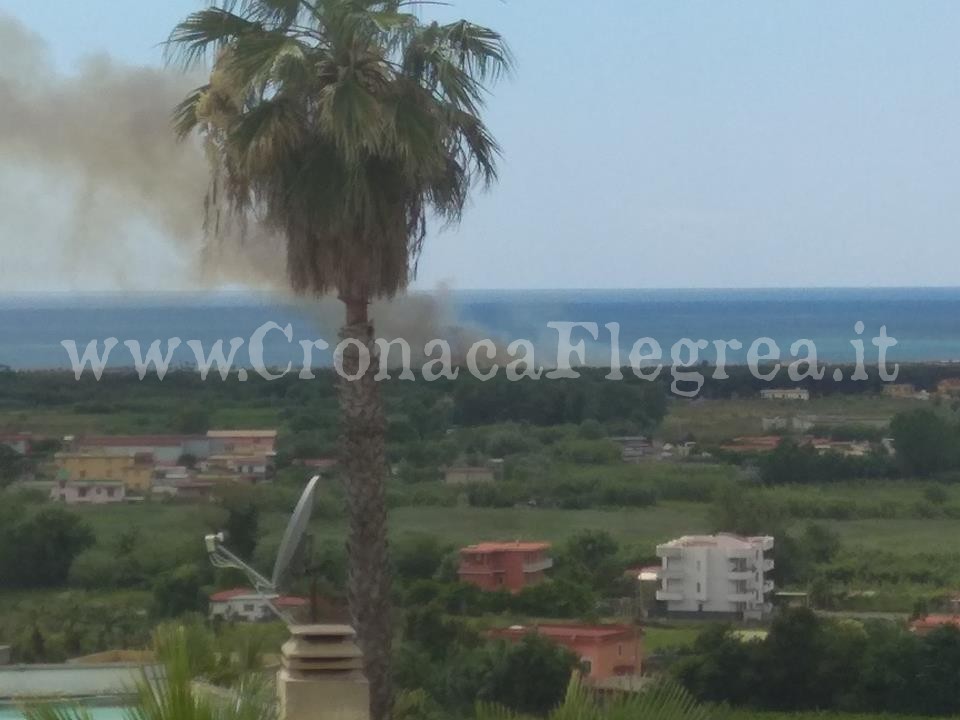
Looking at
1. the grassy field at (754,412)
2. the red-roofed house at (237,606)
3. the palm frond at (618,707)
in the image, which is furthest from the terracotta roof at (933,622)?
the palm frond at (618,707)

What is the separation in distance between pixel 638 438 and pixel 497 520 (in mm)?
2508

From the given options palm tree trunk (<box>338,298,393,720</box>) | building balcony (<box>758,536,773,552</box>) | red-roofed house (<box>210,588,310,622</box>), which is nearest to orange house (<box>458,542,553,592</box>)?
building balcony (<box>758,536,773,552</box>)

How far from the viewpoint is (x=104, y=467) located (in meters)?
Result: 17.2

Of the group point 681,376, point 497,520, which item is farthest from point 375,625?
point 681,376

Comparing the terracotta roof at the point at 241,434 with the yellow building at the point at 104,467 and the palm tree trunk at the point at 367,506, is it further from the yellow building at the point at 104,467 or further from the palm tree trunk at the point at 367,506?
→ the palm tree trunk at the point at 367,506

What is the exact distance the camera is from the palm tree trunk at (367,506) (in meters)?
9.30

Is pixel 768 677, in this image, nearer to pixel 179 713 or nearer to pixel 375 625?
pixel 375 625

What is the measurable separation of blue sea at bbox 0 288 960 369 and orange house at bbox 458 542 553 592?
2.46 meters

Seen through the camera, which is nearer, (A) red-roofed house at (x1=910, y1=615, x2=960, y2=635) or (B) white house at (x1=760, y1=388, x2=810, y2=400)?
(A) red-roofed house at (x1=910, y1=615, x2=960, y2=635)

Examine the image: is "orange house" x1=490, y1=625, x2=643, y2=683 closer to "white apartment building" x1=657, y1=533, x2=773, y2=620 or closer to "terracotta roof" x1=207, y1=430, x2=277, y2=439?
"white apartment building" x1=657, y1=533, x2=773, y2=620

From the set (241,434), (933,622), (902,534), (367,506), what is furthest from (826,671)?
(241,434)

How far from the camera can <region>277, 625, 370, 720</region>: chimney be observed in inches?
185

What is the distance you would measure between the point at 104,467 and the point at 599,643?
633cm

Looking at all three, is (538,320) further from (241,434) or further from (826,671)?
(826,671)
